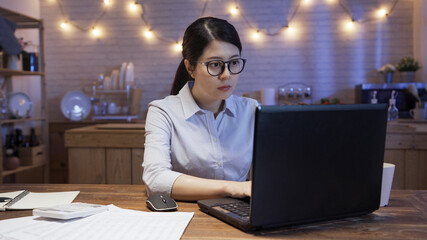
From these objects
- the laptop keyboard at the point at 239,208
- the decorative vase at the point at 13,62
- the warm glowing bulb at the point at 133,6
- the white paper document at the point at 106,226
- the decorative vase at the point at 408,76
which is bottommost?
the white paper document at the point at 106,226

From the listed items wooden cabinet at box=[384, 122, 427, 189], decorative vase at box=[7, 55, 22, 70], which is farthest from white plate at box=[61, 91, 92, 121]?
wooden cabinet at box=[384, 122, 427, 189]

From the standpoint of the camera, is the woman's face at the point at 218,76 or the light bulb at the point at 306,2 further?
the light bulb at the point at 306,2

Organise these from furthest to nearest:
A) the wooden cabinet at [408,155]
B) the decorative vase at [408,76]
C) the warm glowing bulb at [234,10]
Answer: the warm glowing bulb at [234,10], the decorative vase at [408,76], the wooden cabinet at [408,155]

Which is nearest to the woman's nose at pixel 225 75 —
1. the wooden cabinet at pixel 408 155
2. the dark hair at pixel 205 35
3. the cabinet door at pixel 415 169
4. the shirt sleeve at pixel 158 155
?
the dark hair at pixel 205 35

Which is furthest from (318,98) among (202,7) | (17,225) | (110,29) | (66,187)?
(17,225)

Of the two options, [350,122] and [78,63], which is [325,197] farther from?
[78,63]

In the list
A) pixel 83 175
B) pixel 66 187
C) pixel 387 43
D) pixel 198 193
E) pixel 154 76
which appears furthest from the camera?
pixel 154 76

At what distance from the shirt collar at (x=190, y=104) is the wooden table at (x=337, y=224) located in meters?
0.46

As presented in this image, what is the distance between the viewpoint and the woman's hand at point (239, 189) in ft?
4.13

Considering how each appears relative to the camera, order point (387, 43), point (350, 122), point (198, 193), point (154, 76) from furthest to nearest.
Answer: point (154, 76)
point (387, 43)
point (198, 193)
point (350, 122)

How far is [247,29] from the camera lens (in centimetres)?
515

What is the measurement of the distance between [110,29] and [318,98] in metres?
2.68

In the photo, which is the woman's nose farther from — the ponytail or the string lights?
the string lights

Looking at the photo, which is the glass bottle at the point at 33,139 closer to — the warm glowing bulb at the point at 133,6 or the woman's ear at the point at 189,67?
the warm glowing bulb at the point at 133,6
